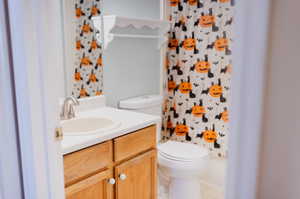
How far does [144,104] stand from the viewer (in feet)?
8.24

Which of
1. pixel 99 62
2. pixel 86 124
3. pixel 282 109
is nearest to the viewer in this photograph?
pixel 282 109

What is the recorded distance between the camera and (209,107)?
280 cm

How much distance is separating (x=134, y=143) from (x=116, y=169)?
0.63ft

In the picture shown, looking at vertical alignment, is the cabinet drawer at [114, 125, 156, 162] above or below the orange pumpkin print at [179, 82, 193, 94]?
below

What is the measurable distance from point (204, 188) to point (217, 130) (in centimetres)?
57

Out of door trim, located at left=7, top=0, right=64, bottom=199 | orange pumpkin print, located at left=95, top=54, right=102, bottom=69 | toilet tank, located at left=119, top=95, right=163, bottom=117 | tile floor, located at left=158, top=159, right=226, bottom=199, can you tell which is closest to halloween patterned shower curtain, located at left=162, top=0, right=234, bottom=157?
tile floor, located at left=158, top=159, right=226, bottom=199

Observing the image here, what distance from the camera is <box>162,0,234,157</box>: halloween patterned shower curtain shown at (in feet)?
8.69

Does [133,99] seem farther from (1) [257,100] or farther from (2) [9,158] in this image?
(1) [257,100]

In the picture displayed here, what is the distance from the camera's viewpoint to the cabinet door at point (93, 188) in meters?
1.40

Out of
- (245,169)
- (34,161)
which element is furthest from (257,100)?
(34,161)

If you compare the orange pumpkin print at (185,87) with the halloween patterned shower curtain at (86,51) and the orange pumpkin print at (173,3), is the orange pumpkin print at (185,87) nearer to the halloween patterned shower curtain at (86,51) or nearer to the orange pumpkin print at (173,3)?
the orange pumpkin print at (173,3)

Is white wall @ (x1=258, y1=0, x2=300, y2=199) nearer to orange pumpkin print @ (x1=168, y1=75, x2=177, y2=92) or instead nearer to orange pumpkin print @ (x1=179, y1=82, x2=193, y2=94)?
orange pumpkin print @ (x1=179, y1=82, x2=193, y2=94)

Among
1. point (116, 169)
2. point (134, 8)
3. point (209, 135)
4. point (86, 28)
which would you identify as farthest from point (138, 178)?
point (134, 8)

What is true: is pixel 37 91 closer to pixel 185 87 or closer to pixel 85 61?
pixel 85 61
